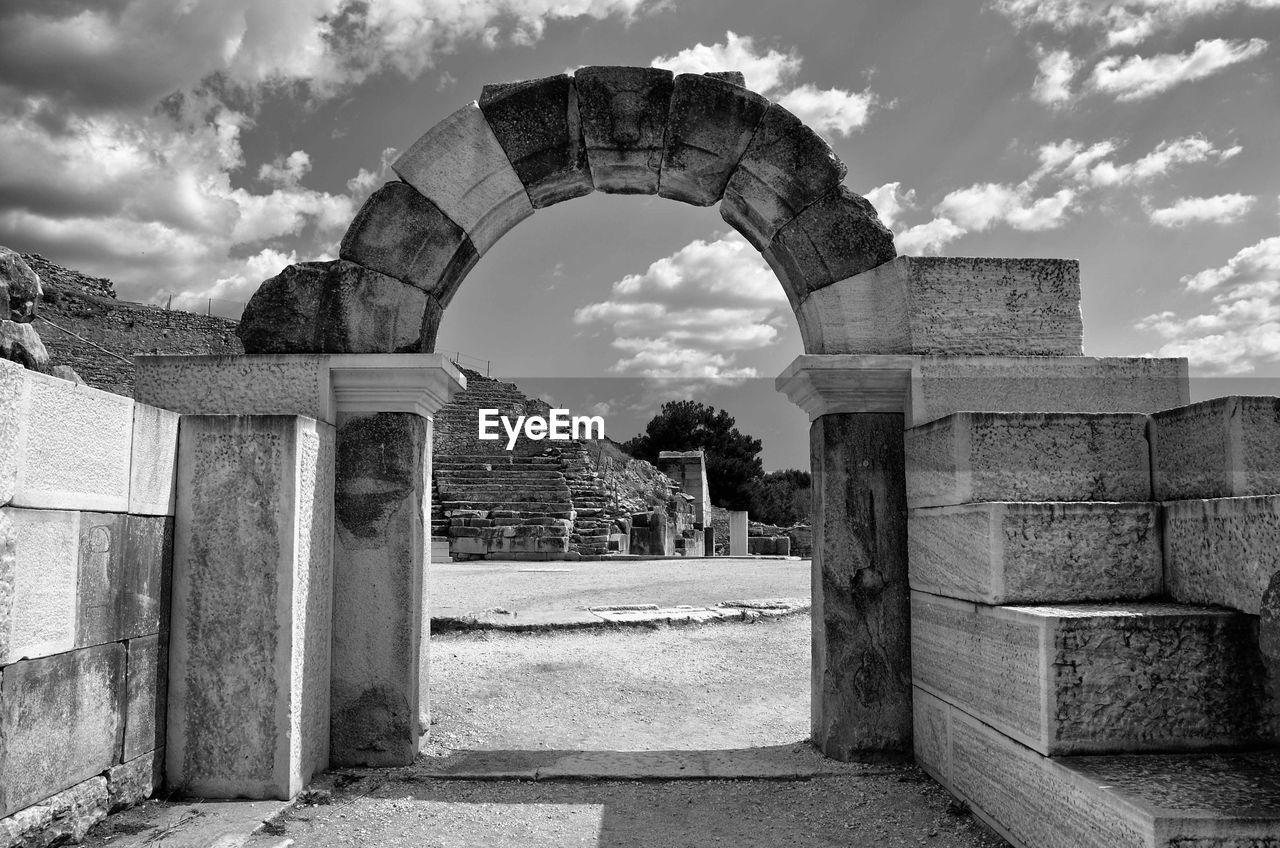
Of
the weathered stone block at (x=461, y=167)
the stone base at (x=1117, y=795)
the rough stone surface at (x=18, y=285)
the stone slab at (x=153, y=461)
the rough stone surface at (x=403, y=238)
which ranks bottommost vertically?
the stone base at (x=1117, y=795)

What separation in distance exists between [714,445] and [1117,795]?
44252 millimetres

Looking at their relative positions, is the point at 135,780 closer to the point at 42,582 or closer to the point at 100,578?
the point at 100,578

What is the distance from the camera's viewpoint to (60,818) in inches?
108

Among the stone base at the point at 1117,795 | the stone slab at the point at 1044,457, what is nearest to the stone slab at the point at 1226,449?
the stone slab at the point at 1044,457

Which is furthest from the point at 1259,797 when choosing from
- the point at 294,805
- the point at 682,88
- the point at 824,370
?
the point at 682,88

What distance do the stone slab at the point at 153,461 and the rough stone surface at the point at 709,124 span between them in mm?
2389

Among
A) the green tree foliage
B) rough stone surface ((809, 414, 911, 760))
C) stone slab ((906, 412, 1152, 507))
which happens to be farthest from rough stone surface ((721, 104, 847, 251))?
the green tree foliage

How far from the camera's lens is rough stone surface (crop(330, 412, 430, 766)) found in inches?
150

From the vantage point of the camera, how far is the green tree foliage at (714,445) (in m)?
44.4

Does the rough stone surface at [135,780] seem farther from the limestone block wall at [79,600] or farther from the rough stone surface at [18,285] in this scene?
the rough stone surface at [18,285]

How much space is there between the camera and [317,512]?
144 inches

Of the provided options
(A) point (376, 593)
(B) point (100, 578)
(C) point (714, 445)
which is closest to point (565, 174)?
(A) point (376, 593)

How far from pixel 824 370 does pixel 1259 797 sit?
2130 millimetres

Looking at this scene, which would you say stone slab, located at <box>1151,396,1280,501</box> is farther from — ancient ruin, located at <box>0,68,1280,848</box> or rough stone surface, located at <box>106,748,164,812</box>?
rough stone surface, located at <box>106,748,164,812</box>
